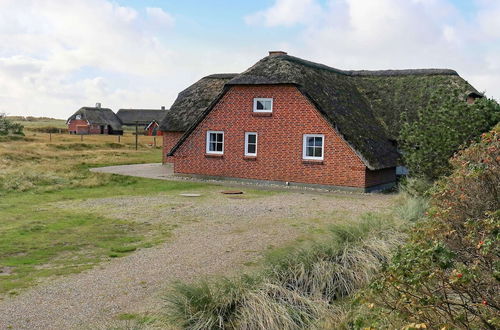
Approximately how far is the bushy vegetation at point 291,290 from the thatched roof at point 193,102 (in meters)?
24.6

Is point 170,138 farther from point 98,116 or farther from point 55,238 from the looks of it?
point 98,116

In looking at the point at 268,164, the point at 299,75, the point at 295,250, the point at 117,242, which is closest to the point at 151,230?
the point at 117,242

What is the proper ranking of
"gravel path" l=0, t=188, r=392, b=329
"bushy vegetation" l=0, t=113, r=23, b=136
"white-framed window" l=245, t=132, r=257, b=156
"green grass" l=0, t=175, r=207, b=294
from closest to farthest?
"gravel path" l=0, t=188, r=392, b=329
"green grass" l=0, t=175, r=207, b=294
"white-framed window" l=245, t=132, r=257, b=156
"bushy vegetation" l=0, t=113, r=23, b=136

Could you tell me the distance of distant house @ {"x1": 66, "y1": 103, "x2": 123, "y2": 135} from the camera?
79562mm

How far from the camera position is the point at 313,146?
78.2 ft

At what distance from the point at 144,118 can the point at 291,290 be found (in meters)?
84.2

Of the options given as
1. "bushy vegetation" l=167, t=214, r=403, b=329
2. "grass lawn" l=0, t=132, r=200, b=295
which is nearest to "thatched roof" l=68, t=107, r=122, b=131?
"grass lawn" l=0, t=132, r=200, b=295

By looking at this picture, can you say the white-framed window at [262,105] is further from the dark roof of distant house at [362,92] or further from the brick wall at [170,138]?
the brick wall at [170,138]

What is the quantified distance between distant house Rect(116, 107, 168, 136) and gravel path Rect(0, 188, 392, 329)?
2489 inches

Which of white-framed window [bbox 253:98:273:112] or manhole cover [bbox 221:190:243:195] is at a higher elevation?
white-framed window [bbox 253:98:273:112]

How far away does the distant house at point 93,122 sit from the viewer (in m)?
79.6

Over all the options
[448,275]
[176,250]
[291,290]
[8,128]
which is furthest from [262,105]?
[8,128]

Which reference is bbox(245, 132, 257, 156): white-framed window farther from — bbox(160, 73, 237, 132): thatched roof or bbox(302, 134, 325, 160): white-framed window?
bbox(160, 73, 237, 132): thatched roof

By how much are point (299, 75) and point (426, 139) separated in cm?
903
